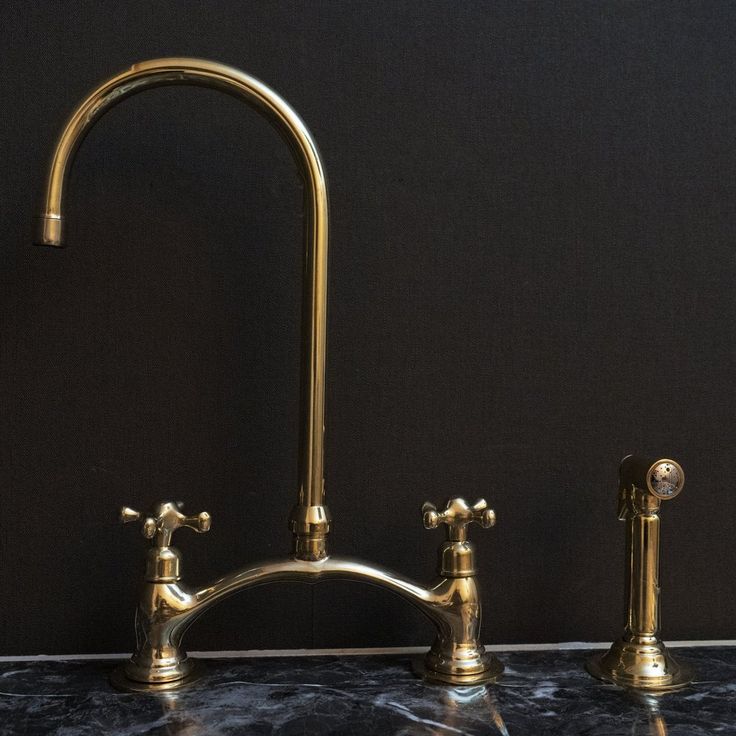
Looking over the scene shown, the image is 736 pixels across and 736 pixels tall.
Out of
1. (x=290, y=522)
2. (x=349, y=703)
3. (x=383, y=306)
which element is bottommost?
(x=349, y=703)

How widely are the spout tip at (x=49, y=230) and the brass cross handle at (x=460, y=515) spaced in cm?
40

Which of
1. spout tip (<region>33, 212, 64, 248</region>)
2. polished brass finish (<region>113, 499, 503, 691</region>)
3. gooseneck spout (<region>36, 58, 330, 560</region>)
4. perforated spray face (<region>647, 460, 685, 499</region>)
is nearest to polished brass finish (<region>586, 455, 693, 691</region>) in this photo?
perforated spray face (<region>647, 460, 685, 499</region>)

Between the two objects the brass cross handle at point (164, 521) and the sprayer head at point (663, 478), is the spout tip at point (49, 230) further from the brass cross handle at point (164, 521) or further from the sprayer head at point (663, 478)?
the sprayer head at point (663, 478)

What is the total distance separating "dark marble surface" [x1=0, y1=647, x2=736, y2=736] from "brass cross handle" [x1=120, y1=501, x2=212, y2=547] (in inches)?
5.5

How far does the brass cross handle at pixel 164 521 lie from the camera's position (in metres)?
0.76

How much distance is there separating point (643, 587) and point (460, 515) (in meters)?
0.19

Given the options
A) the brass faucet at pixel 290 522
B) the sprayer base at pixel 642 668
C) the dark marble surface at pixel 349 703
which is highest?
the brass faucet at pixel 290 522

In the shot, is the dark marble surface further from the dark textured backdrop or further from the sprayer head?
the sprayer head

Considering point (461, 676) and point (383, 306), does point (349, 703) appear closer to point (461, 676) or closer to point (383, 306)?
point (461, 676)

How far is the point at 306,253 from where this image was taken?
78cm

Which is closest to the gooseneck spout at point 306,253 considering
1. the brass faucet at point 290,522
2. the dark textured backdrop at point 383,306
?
the brass faucet at point 290,522

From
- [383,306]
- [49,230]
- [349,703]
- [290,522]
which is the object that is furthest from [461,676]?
[49,230]

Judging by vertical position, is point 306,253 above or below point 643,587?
above

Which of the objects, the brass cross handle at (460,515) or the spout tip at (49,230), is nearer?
the spout tip at (49,230)
